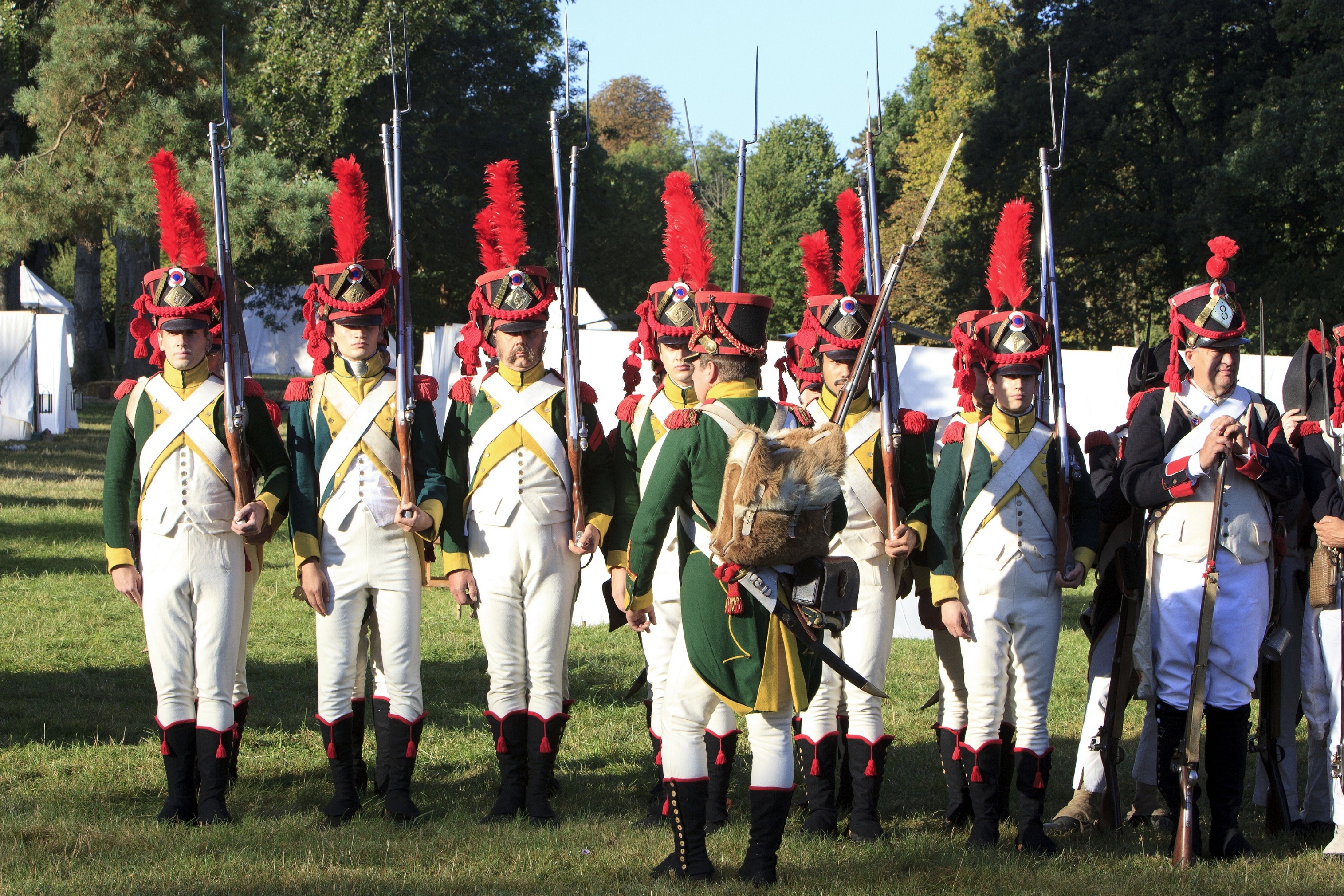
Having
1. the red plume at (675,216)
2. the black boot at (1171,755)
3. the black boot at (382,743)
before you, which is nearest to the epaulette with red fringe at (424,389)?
the red plume at (675,216)

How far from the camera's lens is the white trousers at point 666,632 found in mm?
5320

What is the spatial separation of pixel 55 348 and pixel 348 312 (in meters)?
22.8

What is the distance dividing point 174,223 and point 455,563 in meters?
1.90

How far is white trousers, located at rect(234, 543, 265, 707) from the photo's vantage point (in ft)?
18.5

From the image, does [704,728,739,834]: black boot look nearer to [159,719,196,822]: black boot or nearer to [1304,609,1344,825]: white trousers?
[159,719,196,822]: black boot

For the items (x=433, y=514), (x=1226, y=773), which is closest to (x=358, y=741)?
(x=433, y=514)

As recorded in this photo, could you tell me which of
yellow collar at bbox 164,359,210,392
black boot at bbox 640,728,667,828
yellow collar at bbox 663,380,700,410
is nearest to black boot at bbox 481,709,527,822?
black boot at bbox 640,728,667,828

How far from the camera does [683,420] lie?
4766mm

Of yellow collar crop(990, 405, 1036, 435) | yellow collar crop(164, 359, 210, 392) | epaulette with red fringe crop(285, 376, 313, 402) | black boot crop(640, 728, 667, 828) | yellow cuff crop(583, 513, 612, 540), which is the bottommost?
black boot crop(640, 728, 667, 828)

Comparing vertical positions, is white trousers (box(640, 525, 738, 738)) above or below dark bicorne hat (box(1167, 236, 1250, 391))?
below

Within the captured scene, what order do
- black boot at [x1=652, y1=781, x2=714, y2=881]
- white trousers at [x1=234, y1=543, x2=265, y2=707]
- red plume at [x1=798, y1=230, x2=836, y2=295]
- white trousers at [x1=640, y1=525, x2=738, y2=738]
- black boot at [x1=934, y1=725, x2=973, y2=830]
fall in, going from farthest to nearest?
red plume at [x1=798, y1=230, x2=836, y2=295] → black boot at [x1=934, y1=725, x2=973, y2=830] → white trousers at [x1=234, y1=543, x2=265, y2=707] → white trousers at [x1=640, y1=525, x2=738, y2=738] → black boot at [x1=652, y1=781, x2=714, y2=881]

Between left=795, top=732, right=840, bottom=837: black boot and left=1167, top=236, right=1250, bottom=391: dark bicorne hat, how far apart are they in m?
2.14

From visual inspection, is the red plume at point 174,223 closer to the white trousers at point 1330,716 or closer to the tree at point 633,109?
the white trousers at point 1330,716

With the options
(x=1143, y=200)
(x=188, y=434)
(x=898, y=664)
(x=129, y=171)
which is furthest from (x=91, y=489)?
(x=1143, y=200)
